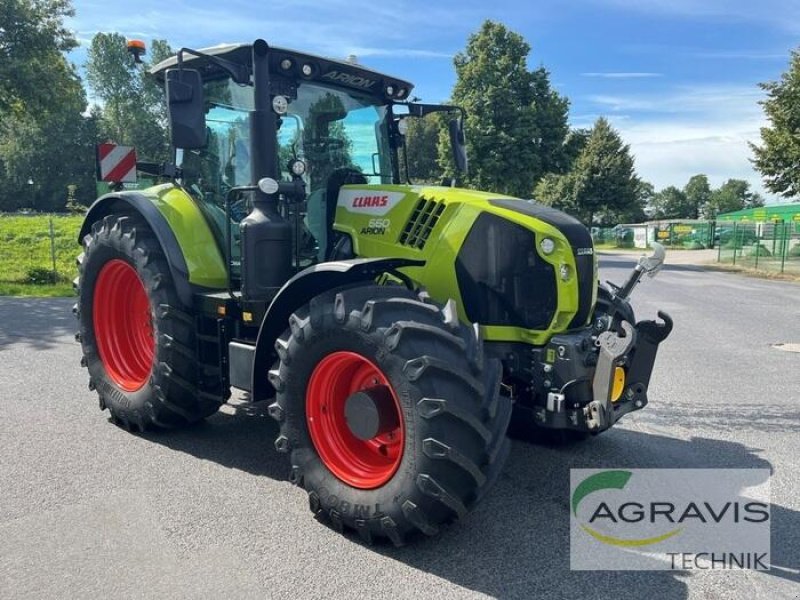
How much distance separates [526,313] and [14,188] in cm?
7805

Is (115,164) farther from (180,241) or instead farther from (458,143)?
(458,143)

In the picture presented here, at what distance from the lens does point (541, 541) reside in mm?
3420

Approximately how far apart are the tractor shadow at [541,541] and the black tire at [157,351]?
208cm

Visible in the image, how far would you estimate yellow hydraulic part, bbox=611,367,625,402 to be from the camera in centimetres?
396

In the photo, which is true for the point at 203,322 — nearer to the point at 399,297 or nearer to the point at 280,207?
the point at 280,207

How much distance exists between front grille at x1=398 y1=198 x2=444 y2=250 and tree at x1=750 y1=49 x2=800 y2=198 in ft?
65.1

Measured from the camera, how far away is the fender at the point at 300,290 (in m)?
3.64

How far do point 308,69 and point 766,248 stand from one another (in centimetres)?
2639

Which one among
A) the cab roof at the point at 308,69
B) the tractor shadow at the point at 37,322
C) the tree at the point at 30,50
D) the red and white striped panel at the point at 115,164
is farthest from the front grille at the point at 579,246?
the tree at the point at 30,50

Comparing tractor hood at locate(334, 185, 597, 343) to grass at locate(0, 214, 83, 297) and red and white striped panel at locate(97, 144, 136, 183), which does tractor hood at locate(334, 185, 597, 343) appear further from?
grass at locate(0, 214, 83, 297)

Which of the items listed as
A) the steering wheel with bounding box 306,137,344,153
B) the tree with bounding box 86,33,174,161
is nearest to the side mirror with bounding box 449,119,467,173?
the steering wheel with bounding box 306,137,344,153

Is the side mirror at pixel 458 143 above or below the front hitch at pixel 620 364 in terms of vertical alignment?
above

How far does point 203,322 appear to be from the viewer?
15.7 feet

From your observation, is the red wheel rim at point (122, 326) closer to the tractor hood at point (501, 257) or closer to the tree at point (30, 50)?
the tractor hood at point (501, 257)
